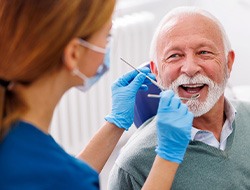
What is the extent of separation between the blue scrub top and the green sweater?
1.80 ft

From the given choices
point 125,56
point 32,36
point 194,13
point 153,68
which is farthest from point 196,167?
point 125,56

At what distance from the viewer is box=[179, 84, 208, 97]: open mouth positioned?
1686 millimetres

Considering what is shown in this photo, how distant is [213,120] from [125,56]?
1.62m

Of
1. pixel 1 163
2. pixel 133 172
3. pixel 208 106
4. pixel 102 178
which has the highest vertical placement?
pixel 208 106

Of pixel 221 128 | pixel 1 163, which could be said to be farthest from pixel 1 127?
pixel 221 128

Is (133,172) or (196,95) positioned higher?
(196,95)

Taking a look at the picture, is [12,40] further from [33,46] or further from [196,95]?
[196,95]

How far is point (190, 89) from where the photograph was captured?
66.6 inches

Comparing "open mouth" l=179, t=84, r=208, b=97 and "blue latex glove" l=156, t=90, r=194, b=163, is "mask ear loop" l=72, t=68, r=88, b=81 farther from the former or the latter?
"open mouth" l=179, t=84, r=208, b=97

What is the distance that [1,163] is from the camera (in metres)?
1.06

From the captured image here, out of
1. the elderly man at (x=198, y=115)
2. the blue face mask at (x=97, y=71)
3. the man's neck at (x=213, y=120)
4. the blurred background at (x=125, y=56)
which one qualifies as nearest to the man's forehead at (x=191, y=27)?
the elderly man at (x=198, y=115)

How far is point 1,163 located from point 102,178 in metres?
2.01

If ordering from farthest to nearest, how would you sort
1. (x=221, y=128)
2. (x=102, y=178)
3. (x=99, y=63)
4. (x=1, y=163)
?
(x=102, y=178) < (x=221, y=128) < (x=99, y=63) < (x=1, y=163)

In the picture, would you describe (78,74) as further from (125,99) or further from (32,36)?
(125,99)
